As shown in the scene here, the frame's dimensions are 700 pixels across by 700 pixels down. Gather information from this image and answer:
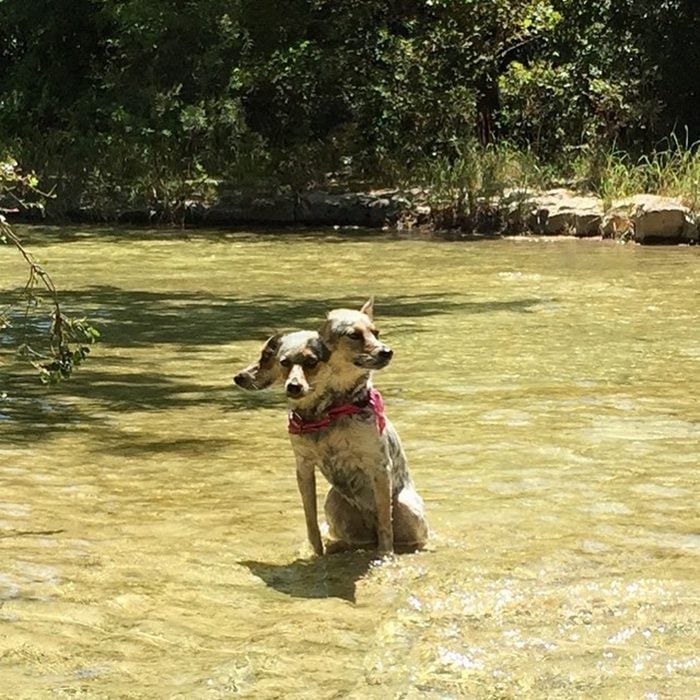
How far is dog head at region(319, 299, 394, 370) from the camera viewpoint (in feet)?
17.7

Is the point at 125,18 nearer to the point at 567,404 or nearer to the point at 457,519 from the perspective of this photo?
the point at 567,404

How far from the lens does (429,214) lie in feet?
81.3

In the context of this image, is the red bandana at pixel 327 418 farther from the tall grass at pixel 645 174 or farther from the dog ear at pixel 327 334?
the tall grass at pixel 645 174

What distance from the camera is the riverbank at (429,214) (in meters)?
21.5

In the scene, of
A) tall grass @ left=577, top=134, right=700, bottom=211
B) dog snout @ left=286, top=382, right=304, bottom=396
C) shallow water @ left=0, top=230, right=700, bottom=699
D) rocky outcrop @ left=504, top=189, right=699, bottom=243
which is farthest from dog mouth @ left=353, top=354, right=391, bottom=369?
tall grass @ left=577, top=134, right=700, bottom=211

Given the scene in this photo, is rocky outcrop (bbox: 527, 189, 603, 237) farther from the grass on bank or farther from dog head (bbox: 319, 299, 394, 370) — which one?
dog head (bbox: 319, 299, 394, 370)

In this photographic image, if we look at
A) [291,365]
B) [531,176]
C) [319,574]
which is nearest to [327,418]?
[291,365]

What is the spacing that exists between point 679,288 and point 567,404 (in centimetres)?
685

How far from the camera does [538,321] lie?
1367 cm

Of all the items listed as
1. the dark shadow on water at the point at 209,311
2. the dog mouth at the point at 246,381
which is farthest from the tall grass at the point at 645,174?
the dog mouth at the point at 246,381

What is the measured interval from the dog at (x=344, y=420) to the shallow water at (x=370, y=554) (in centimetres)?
20

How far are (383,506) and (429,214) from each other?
63.1ft

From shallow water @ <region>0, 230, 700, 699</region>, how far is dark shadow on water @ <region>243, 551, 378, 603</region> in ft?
0.06

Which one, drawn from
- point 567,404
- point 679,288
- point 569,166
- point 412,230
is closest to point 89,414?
point 567,404
